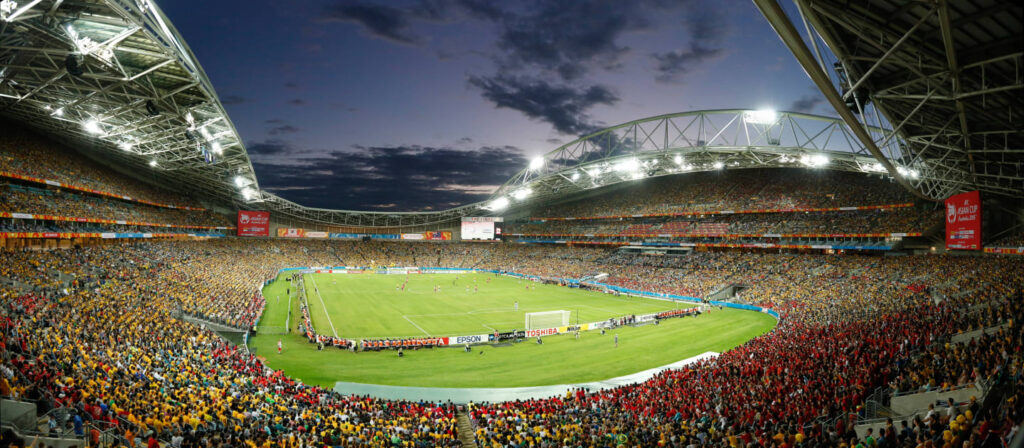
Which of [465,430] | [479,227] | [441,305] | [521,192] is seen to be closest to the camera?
[465,430]

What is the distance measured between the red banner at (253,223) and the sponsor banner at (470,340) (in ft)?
183

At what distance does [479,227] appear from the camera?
81.2 meters

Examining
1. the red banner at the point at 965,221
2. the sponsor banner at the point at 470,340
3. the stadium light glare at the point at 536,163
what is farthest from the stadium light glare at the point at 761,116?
the sponsor banner at the point at 470,340

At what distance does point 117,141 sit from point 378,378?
103ft

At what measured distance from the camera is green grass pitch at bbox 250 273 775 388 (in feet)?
78.3

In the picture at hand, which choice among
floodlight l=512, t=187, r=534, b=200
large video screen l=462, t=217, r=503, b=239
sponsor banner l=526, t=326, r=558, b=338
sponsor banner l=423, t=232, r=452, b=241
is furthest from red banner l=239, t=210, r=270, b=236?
sponsor banner l=526, t=326, r=558, b=338

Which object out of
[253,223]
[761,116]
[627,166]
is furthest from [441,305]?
[253,223]

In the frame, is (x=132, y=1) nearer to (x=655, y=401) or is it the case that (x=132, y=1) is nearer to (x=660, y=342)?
(x=655, y=401)

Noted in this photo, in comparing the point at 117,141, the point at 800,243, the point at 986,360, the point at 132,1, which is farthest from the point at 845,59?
the point at 117,141

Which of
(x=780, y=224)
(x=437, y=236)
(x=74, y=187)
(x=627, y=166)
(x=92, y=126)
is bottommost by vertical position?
(x=437, y=236)

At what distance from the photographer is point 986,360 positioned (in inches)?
506

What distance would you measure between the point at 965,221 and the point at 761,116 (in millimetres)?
15375

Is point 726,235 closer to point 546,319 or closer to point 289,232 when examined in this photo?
point 546,319

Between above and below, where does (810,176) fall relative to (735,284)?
above
